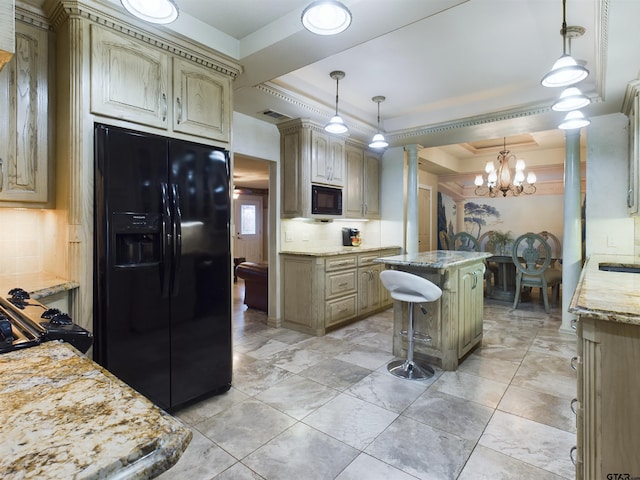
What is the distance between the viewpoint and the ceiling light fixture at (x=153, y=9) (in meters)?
1.57

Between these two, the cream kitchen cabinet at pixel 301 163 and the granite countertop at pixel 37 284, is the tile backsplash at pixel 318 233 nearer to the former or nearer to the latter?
the cream kitchen cabinet at pixel 301 163

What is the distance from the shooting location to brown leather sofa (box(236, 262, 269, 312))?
4.93 meters

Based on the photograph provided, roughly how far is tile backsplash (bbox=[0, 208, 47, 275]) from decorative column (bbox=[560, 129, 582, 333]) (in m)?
5.02

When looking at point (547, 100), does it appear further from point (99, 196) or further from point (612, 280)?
point (99, 196)

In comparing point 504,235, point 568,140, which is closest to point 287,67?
point 568,140

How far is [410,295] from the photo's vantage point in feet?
8.83

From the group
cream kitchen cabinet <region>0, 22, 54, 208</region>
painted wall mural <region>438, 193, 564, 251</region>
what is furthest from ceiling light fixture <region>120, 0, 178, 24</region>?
painted wall mural <region>438, 193, 564, 251</region>

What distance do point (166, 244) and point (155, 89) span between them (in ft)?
3.26

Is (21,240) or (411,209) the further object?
(411,209)

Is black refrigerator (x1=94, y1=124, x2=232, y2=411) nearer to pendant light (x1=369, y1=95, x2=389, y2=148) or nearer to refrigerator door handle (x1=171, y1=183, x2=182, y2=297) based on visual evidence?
refrigerator door handle (x1=171, y1=183, x2=182, y2=297)

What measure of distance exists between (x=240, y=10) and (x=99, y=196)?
4.83ft

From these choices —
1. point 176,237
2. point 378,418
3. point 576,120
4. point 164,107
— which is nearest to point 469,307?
point 378,418

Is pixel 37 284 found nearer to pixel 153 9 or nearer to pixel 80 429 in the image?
pixel 153 9

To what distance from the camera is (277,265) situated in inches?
168
